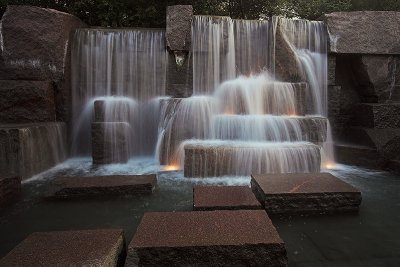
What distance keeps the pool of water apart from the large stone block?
324 cm

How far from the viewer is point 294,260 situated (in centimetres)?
258

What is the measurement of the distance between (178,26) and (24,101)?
4.24 metres

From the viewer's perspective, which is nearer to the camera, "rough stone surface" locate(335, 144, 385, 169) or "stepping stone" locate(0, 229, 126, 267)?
"stepping stone" locate(0, 229, 126, 267)

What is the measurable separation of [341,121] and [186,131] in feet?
15.9

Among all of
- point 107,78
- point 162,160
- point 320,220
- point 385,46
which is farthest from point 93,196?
point 385,46

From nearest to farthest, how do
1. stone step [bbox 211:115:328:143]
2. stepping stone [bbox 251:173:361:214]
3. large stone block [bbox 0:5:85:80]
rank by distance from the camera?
stepping stone [bbox 251:173:361:214] < stone step [bbox 211:115:328:143] < large stone block [bbox 0:5:85:80]

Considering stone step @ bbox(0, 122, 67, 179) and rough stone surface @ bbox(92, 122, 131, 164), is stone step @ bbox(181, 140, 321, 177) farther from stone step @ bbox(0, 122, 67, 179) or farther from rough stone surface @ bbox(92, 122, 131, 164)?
stone step @ bbox(0, 122, 67, 179)

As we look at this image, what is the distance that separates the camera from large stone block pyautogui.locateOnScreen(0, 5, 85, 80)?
6.91m

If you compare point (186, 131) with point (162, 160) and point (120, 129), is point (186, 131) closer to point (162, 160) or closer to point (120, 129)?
point (162, 160)

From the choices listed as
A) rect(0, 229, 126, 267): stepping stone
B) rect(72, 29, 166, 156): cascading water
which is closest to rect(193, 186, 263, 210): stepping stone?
rect(0, 229, 126, 267): stepping stone

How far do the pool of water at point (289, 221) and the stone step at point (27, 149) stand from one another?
1.43ft

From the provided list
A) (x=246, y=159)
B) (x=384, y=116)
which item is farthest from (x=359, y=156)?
(x=246, y=159)

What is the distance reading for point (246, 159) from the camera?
5.35m

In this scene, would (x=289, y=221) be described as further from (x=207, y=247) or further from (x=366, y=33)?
(x=366, y=33)
